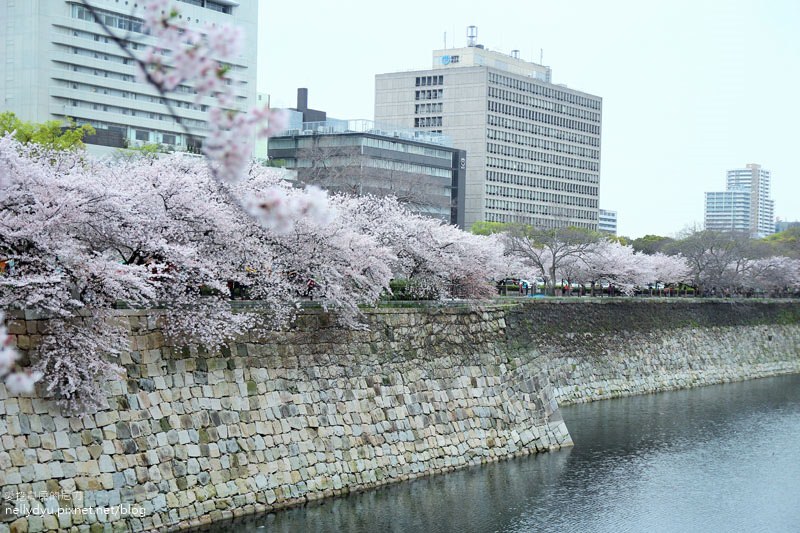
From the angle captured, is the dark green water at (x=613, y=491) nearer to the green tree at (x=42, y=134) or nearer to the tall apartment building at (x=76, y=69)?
the green tree at (x=42, y=134)

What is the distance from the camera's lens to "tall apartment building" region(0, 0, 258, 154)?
229ft

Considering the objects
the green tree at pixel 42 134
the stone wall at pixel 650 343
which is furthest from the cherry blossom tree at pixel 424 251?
the green tree at pixel 42 134

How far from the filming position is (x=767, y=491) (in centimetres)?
2611

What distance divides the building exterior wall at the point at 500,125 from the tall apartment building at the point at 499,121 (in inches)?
4.8

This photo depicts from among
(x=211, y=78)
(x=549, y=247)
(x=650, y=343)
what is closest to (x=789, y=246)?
(x=549, y=247)

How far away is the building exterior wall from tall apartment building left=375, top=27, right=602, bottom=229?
0.12 metres

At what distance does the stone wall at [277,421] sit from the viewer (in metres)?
16.5

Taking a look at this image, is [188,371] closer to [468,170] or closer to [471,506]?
[471,506]

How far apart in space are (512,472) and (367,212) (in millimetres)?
10331

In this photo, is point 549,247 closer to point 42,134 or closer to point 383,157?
point 383,157

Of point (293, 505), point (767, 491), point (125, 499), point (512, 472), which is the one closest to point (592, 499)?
point (512, 472)

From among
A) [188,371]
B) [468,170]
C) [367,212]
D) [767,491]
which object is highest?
[468,170]

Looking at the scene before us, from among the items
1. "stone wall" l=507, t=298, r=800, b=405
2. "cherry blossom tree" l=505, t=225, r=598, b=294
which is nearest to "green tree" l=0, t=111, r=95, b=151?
"stone wall" l=507, t=298, r=800, b=405

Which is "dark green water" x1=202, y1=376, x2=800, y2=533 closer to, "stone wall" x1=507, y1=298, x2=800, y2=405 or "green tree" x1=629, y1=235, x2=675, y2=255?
"stone wall" x1=507, y1=298, x2=800, y2=405
